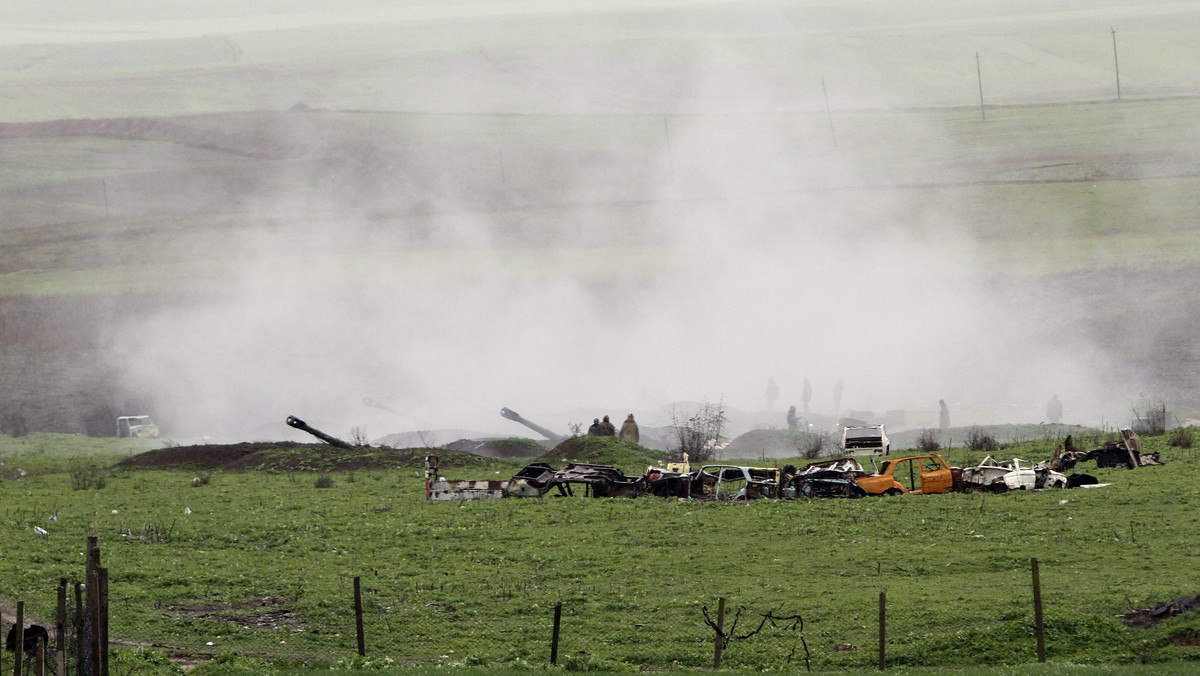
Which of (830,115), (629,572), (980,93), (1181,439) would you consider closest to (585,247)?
(830,115)

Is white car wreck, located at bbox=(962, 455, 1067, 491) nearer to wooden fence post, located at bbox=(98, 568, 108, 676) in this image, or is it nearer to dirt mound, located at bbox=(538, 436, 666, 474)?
dirt mound, located at bbox=(538, 436, 666, 474)

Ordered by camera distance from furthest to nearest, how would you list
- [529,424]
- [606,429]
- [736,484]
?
[529,424]
[606,429]
[736,484]

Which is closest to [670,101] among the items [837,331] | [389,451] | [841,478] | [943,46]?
[943,46]

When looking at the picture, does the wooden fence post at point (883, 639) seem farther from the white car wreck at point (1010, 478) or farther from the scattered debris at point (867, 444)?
the scattered debris at point (867, 444)

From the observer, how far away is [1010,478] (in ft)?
101

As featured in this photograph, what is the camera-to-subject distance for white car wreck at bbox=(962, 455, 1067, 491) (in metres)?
30.8

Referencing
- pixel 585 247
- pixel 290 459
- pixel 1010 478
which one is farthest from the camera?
pixel 585 247

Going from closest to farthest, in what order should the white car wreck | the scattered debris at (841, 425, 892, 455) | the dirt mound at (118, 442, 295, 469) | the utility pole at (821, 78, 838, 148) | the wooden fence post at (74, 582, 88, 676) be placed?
the wooden fence post at (74, 582, 88, 676) < the white car wreck < the scattered debris at (841, 425, 892, 455) < the dirt mound at (118, 442, 295, 469) < the utility pole at (821, 78, 838, 148)

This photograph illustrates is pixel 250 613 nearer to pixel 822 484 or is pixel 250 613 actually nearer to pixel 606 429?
pixel 822 484

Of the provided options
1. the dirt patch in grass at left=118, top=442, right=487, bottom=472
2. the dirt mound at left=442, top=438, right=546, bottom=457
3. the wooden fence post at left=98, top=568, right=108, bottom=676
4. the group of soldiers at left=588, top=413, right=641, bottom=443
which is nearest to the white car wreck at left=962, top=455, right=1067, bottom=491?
the group of soldiers at left=588, top=413, right=641, bottom=443

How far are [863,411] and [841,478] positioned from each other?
31.8m

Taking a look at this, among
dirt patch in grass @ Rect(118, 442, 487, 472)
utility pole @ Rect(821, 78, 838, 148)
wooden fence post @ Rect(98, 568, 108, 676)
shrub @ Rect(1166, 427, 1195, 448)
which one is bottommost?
wooden fence post @ Rect(98, 568, 108, 676)

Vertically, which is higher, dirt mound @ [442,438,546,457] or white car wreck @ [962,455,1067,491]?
dirt mound @ [442,438,546,457]

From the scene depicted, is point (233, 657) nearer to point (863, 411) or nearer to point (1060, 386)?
point (863, 411)
